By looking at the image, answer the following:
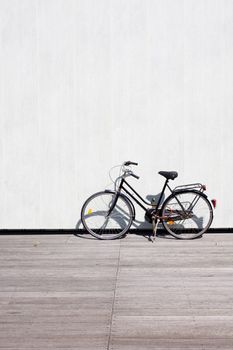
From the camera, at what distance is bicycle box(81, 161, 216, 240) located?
24.0ft

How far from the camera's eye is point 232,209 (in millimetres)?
7648

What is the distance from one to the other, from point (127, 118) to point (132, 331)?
389 centimetres

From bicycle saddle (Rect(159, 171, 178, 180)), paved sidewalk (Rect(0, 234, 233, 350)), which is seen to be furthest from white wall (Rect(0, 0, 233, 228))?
paved sidewalk (Rect(0, 234, 233, 350))

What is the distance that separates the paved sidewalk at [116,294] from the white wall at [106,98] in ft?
2.56

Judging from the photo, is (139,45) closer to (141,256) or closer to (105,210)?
(105,210)

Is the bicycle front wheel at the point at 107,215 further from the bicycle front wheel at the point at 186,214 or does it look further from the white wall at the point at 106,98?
the bicycle front wheel at the point at 186,214

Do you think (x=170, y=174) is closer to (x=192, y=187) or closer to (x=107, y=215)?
(x=192, y=187)

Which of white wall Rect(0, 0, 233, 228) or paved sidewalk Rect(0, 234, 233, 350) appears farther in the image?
white wall Rect(0, 0, 233, 228)

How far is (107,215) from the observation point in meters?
7.43

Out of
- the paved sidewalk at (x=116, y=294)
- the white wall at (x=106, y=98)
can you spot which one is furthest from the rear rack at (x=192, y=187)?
the paved sidewalk at (x=116, y=294)

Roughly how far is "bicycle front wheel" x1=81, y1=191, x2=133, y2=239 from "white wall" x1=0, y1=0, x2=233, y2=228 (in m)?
0.22

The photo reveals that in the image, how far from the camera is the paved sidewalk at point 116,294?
3.99 metres

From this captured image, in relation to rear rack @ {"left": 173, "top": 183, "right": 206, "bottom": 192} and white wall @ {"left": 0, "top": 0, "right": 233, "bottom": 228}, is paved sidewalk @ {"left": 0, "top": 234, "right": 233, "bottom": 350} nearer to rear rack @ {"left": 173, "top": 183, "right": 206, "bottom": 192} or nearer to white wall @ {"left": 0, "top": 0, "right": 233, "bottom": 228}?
rear rack @ {"left": 173, "top": 183, "right": 206, "bottom": 192}

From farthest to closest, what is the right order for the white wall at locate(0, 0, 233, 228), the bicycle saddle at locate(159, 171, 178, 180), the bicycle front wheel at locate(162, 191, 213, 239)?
the white wall at locate(0, 0, 233, 228), the bicycle front wheel at locate(162, 191, 213, 239), the bicycle saddle at locate(159, 171, 178, 180)
